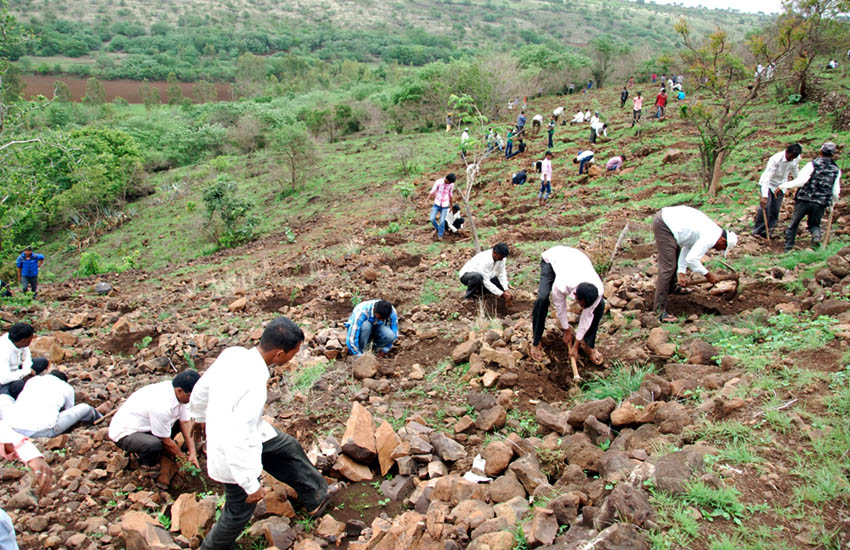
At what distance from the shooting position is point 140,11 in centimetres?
10594

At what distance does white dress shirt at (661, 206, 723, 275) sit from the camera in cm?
431

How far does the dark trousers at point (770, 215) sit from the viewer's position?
252 inches

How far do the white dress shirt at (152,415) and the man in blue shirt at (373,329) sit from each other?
185 cm

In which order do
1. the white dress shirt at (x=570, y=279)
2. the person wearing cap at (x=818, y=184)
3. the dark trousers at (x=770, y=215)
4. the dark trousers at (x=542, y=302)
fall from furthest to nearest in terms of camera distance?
1. the dark trousers at (x=770, y=215)
2. the person wearing cap at (x=818, y=184)
3. the dark trousers at (x=542, y=302)
4. the white dress shirt at (x=570, y=279)

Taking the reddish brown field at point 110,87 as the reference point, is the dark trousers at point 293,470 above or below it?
below

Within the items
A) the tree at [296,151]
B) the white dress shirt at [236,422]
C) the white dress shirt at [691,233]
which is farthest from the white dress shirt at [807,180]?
the tree at [296,151]

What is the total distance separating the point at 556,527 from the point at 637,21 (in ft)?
470

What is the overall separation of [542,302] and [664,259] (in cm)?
134

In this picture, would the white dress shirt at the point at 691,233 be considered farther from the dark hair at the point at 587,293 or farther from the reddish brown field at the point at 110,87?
the reddish brown field at the point at 110,87

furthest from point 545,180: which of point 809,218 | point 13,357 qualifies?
point 13,357

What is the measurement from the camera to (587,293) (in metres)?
3.71

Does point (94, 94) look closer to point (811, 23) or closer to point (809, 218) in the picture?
point (811, 23)

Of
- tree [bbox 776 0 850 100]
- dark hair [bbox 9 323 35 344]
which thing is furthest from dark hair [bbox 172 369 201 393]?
tree [bbox 776 0 850 100]

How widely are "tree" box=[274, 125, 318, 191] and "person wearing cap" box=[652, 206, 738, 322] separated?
16.8m
